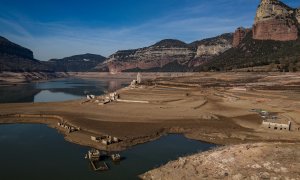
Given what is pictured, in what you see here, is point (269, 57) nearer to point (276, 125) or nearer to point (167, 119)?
point (167, 119)

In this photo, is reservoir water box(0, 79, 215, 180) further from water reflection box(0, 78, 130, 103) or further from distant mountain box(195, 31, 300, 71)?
distant mountain box(195, 31, 300, 71)

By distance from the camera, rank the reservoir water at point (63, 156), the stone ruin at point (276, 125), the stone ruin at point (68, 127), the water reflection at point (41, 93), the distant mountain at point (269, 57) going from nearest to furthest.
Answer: the reservoir water at point (63, 156), the stone ruin at point (276, 125), the stone ruin at point (68, 127), the water reflection at point (41, 93), the distant mountain at point (269, 57)

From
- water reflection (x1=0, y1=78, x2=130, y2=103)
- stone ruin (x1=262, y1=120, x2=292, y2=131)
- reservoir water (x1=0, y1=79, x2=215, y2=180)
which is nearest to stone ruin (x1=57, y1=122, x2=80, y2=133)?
reservoir water (x1=0, y1=79, x2=215, y2=180)

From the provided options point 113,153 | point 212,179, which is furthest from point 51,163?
point 212,179

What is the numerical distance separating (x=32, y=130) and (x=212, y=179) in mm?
30470

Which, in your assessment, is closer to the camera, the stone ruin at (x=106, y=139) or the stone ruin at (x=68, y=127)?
the stone ruin at (x=106, y=139)

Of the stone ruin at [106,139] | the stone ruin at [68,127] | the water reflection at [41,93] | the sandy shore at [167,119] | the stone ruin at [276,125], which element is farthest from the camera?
the water reflection at [41,93]

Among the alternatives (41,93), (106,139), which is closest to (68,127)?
(106,139)

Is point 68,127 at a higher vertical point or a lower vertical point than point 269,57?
lower

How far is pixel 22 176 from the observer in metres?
26.8

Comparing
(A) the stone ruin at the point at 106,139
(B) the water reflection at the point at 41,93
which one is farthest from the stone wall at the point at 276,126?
(B) the water reflection at the point at 41,93

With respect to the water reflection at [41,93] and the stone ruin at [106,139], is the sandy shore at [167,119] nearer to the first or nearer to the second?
the stone ruin at [106,139]

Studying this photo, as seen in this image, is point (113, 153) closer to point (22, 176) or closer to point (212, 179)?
point (22, 176)

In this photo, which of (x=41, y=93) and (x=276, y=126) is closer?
(x=276, y=126)
